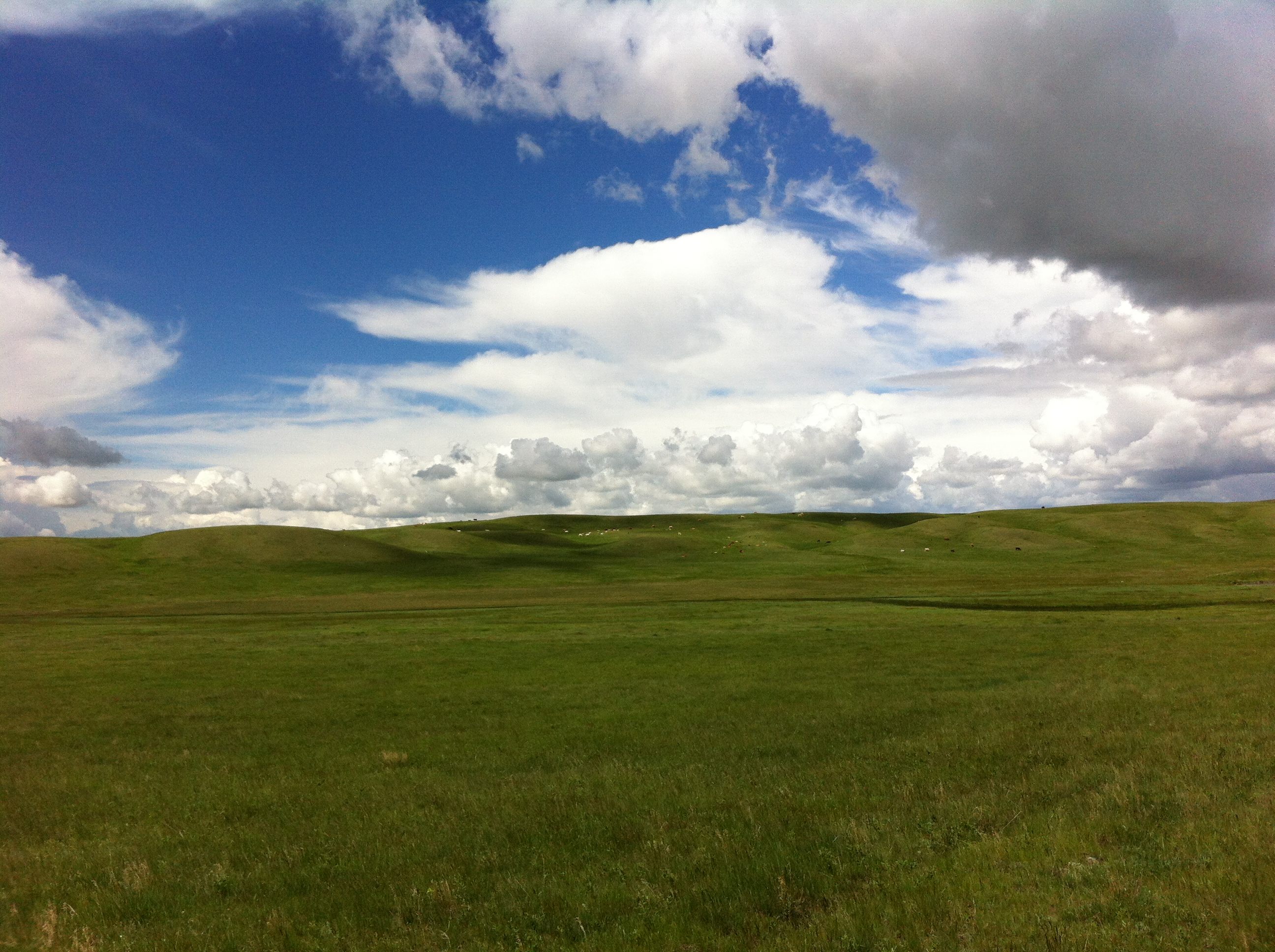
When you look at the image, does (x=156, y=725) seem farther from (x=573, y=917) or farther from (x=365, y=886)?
(x=573, y=917)

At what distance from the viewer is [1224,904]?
Answer: 878 cm

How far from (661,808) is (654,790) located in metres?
1.45

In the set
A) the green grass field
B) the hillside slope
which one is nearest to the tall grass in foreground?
the green grass field

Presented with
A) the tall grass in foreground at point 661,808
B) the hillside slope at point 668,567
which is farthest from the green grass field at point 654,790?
the hillside slope at point 668,567

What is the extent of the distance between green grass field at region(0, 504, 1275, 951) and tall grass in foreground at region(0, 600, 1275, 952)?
86 mm

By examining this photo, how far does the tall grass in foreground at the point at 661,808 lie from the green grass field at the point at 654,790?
9cm

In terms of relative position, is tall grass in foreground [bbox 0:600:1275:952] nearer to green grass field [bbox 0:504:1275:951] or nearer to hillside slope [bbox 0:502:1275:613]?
green grass field [bbox 0:504:1275:951]

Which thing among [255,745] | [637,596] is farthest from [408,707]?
[637,596]

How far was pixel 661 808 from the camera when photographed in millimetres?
15273

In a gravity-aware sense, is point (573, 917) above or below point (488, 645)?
above

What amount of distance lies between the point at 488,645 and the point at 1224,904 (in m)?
44.6

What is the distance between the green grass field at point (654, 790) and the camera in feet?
32.7

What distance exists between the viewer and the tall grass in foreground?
9.80 meters

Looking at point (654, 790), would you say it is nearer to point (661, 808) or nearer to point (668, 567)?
point (661, 808)
